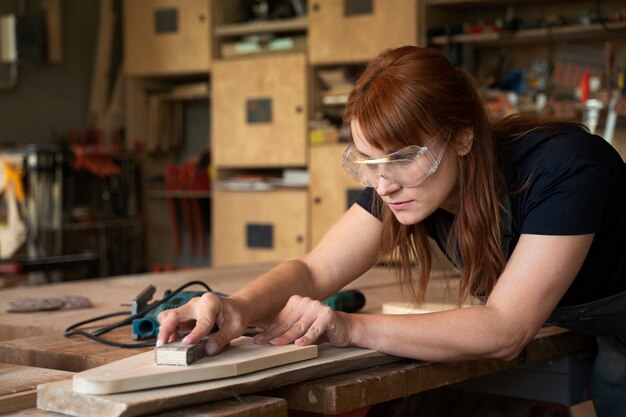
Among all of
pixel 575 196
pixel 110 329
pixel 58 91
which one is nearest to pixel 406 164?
pixel 575 196

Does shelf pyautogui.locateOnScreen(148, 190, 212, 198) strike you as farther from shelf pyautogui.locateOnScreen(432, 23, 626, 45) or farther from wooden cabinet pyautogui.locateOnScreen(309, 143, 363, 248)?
shelf pyautogui.locateOnScreen(432, 23, 626, 45)

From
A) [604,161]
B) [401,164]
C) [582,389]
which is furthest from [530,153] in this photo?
[582,389]

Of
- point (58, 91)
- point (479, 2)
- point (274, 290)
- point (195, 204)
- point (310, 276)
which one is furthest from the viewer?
point (195, 204)

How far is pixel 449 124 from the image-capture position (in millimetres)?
1477

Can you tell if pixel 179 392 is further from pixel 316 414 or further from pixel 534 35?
pixel 534 35

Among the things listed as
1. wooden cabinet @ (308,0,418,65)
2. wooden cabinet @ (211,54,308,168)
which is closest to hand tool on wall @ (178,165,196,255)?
wooden cabinet @ (211,54,308,168)

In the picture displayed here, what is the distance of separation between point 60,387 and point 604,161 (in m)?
0.92

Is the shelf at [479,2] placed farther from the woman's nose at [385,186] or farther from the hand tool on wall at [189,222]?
the woman's nose at [385,186]

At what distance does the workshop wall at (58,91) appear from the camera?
19.3 feet

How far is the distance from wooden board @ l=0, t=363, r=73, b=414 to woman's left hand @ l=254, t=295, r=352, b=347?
333 mm

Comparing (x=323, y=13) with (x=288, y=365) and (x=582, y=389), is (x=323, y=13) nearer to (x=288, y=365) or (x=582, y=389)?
(x=582, y=389)

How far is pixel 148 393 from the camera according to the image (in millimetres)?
1164

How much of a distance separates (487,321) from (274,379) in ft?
1.16

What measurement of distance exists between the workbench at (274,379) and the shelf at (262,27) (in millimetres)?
3468
